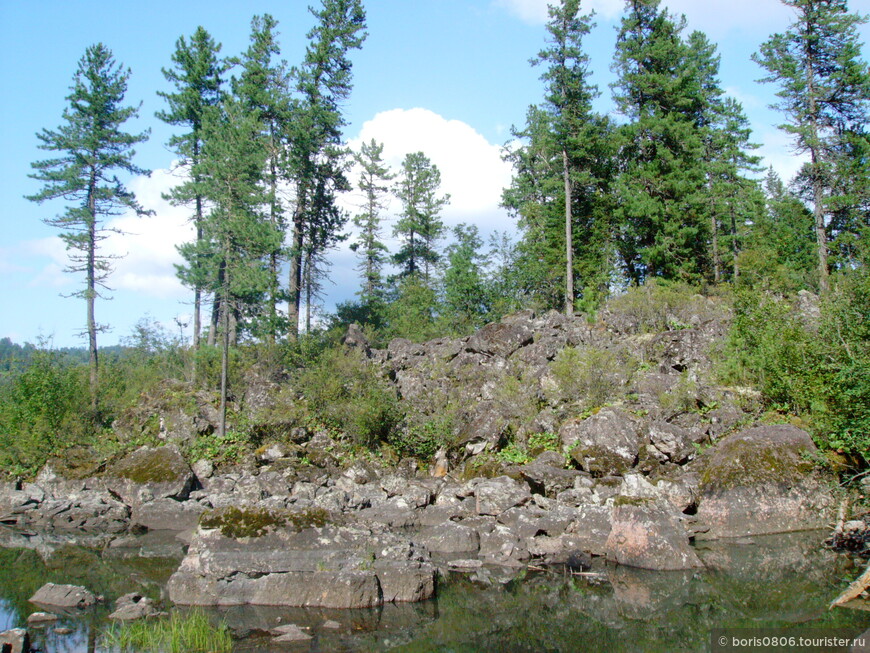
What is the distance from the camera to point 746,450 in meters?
14.4

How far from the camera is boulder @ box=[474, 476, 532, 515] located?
50.5 ft

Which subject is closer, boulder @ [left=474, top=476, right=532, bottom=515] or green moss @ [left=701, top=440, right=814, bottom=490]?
green moss @ [left=701, top=440, right=814, bottom=490]

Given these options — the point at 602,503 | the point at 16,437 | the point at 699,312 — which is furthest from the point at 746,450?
the point at 16,437

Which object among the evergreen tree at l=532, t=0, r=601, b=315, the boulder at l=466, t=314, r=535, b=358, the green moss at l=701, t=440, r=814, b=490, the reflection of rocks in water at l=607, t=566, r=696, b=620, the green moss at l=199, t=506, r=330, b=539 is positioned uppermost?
the evergreen tree at l=532, t=0, r=601, b=315

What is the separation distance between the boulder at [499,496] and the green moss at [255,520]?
16.8 ft

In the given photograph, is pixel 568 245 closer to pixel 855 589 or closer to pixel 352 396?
pixel 352 396

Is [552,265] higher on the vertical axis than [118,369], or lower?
higher

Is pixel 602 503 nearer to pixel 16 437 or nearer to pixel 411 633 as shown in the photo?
pixel 411 633

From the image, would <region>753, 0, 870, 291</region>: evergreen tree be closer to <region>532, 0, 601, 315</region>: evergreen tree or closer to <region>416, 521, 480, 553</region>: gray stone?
<region>532, 0, 601, 315</region>: evergreen tree

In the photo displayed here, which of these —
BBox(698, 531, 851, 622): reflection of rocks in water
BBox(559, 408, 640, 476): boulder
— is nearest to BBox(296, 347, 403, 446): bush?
BBox(559, 408, 640, 476): boulder

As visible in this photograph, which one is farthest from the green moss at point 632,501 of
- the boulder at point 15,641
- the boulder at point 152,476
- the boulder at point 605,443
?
the boulder at point 152,476

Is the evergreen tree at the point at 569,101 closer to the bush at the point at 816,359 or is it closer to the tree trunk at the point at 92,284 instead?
the bush at the point at 816,359

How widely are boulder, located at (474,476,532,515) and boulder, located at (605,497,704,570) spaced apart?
3265mm

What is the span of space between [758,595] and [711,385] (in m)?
10.7
